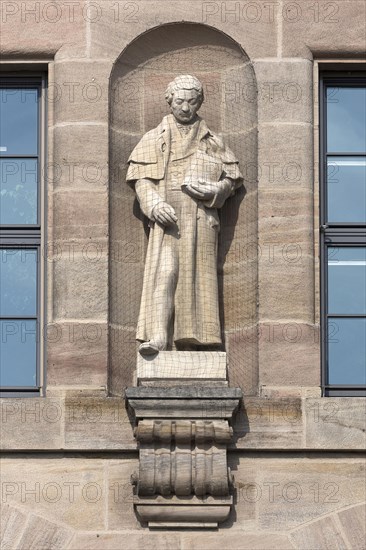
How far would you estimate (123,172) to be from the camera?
19547 millimetres

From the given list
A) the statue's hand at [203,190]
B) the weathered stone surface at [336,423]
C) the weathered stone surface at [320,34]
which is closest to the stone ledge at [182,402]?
the weathered stone surface at [336,423]

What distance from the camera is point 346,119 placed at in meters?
19.8

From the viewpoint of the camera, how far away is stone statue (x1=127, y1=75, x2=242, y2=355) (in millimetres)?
19062

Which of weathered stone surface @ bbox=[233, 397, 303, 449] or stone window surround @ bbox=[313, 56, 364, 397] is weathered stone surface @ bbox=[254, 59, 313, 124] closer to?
stone window surround @ bbox=[313, 56, 364, 397]

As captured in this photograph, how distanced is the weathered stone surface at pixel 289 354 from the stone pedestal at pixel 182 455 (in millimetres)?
448

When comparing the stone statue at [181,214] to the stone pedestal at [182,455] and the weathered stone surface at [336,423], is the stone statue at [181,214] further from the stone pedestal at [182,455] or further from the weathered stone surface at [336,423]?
the weathered stone surface at [336,423]

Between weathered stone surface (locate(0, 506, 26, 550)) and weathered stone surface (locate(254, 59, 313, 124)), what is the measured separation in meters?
3.04

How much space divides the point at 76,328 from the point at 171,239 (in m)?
0.84

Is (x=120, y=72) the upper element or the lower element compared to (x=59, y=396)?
upper

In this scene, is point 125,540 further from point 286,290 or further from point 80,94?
point 80,94

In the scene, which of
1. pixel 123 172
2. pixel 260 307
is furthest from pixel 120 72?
pixel 260 307

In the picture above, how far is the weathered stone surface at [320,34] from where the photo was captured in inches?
770

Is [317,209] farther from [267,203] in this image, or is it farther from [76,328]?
[76,328]

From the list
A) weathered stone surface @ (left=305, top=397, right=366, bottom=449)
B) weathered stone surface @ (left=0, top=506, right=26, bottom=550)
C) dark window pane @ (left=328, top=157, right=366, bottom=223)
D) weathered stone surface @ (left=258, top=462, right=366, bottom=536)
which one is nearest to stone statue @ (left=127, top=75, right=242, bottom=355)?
dark window pane @ (left=328, top=157, right=366, bottom=223)
